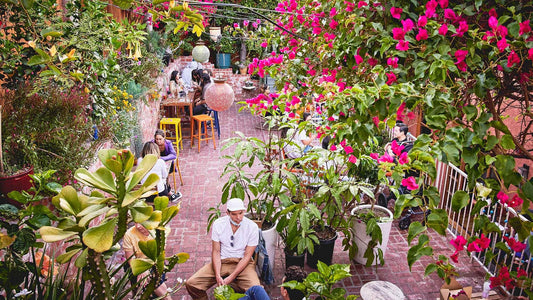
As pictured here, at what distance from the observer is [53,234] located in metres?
1.18

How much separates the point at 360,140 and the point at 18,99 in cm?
282

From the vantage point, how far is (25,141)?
3285mm

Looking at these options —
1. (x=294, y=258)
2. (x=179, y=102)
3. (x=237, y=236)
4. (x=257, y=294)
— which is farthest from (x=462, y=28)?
(x=179, y=102)

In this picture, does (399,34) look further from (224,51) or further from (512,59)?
(224,51)

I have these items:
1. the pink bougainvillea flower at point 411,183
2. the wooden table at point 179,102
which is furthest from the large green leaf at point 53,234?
the wooden table at point 179,102

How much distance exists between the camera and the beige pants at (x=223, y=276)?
14.2 ft

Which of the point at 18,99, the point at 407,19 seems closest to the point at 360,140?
the point at 407,19

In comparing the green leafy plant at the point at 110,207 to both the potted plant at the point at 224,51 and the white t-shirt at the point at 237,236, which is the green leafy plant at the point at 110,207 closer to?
the white t-shirt at the point at 237,236

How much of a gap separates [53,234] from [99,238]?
181 millimetres

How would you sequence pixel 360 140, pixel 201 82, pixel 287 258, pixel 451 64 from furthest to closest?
pixel 201 82, pixel 287 258, pixel 360 140, pixel 451 64

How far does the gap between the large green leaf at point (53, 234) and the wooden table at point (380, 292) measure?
3479 millimetres

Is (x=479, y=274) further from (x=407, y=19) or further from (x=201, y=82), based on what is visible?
(x=201, y=82)

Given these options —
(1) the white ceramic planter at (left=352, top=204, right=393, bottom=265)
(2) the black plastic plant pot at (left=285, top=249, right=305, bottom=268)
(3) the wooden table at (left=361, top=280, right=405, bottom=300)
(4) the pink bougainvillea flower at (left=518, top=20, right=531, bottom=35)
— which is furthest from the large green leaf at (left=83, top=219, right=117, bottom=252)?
(1) the white ceramic planter at (left=352, top=204, right=393, bottom=265)

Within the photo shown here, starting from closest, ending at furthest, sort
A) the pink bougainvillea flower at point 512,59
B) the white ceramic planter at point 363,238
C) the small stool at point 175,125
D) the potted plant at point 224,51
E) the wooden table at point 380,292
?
the pink bougainvillea flower at point 512,59, the wooden table at point 380,292, the white ceramic planter at point 363,238, the small stool at point 175,125, the potted plant at point 224,51
